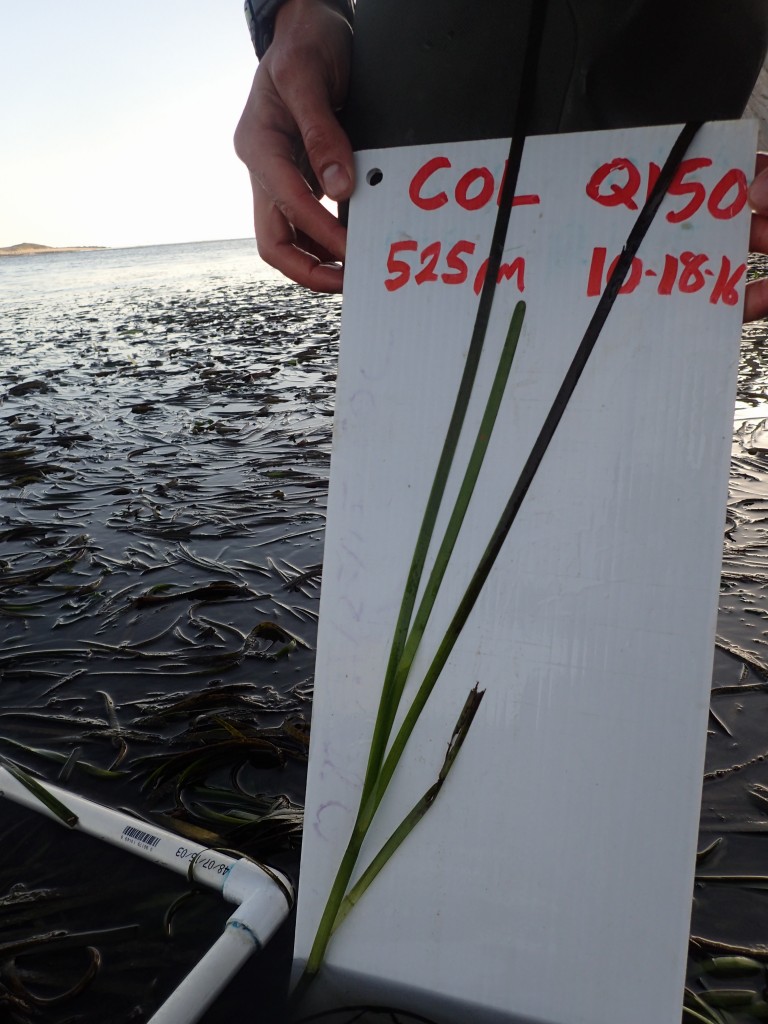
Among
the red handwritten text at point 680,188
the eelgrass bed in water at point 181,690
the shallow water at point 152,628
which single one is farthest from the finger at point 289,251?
the shallow water at point 152,628

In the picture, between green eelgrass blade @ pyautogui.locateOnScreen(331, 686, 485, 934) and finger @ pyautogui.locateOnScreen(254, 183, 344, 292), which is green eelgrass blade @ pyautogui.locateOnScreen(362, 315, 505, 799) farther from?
finger @ pyautogui.locateOnScreen(254, 183, 344, 292)

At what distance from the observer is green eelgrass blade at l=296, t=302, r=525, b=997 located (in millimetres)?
932

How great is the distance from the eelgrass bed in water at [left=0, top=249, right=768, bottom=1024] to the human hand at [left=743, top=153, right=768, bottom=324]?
0.74 metres

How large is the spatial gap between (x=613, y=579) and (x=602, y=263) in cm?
38

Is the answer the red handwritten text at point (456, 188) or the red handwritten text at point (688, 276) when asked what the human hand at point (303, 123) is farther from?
the red handwritten text at point (688, 276)

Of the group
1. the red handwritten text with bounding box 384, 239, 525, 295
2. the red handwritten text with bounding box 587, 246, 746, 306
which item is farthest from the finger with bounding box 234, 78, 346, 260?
the red handwritten text with bounding box 587, 246, 746, 306

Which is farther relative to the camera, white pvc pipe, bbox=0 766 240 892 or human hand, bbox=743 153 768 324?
white pvc pipe, bbox=0 766 240 892

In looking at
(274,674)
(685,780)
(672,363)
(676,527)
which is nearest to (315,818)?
(685,780)

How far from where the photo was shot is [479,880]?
96 cm

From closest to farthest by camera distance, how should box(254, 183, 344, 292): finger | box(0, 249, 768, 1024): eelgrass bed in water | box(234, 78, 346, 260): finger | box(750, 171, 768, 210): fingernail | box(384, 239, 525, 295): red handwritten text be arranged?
box(750, 171, 768, 210): fingernail → box(384, 239, 525, 295): red handwritten text → box(234, 78, 346, 260): finger → box(254, 183, 344, 292): finger → box(0, 249, 768, 1024): eelgrass bed in water

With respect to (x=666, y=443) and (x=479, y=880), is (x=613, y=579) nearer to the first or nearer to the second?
(x=666, y=443)

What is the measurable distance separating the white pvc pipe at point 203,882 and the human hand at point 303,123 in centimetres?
100

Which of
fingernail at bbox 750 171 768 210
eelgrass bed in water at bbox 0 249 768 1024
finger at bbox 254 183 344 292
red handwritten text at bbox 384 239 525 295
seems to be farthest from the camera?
eelgrass bed in water at bbox 0 249 768 1024

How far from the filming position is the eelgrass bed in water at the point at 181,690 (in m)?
1.29
